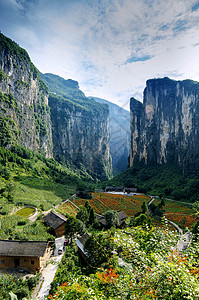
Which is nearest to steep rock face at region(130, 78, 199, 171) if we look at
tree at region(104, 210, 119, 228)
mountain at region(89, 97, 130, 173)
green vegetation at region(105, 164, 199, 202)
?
green vegetation at region(105, 164, 199, 202)

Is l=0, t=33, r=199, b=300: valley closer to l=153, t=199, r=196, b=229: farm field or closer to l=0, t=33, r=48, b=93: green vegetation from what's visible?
l=153, t=199, r=196, b=229: farm field

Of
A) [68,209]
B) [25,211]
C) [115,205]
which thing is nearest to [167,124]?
[115,205]

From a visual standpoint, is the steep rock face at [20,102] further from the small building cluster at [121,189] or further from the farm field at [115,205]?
the small building cluster at [121,189]

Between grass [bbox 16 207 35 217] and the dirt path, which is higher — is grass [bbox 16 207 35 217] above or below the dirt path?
above

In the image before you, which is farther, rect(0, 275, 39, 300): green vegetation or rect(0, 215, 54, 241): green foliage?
rect(0, 215, 54, 241): green foliage

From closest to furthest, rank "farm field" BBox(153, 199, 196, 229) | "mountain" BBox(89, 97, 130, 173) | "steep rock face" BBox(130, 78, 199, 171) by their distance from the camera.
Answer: "farm field" BBox(153, 199, 196, 229) < "steep rock face" BBox(130, 78, 199, 171) < "mountain" BBox(89, 97, 130, 173)

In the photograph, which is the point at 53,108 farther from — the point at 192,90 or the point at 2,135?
the point at 192,90
